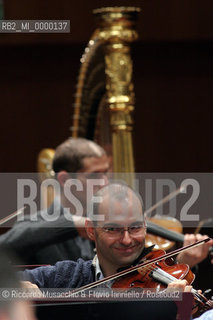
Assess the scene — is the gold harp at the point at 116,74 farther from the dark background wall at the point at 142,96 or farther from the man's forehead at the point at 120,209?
the dark background wall at the point at 142,96

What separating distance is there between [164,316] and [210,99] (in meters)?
2.51

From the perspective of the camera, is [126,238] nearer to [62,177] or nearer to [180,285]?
[180,285]

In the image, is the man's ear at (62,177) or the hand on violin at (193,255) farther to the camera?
the man's ear at (62,177)

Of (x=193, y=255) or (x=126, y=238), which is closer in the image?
(x=126, y=238)

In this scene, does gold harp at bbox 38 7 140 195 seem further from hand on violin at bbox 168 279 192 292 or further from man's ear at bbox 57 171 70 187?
Answer: hand on violin at bbox 168 279 192 292

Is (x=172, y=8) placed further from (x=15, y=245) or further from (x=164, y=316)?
(x=164, y=316)

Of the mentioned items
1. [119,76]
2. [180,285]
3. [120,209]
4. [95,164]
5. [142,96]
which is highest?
[142,96]

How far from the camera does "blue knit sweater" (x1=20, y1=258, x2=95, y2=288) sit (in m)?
1.23

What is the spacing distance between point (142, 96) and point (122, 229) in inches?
90.1

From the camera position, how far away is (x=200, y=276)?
52.3 inches

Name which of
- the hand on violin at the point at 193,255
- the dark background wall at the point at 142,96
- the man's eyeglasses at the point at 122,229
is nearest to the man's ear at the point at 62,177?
the hand on violin at the point at 193,255

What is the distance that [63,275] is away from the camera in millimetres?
1254

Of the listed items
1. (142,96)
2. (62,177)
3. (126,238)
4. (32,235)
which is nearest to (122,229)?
(126,238)

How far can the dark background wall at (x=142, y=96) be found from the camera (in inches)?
134
